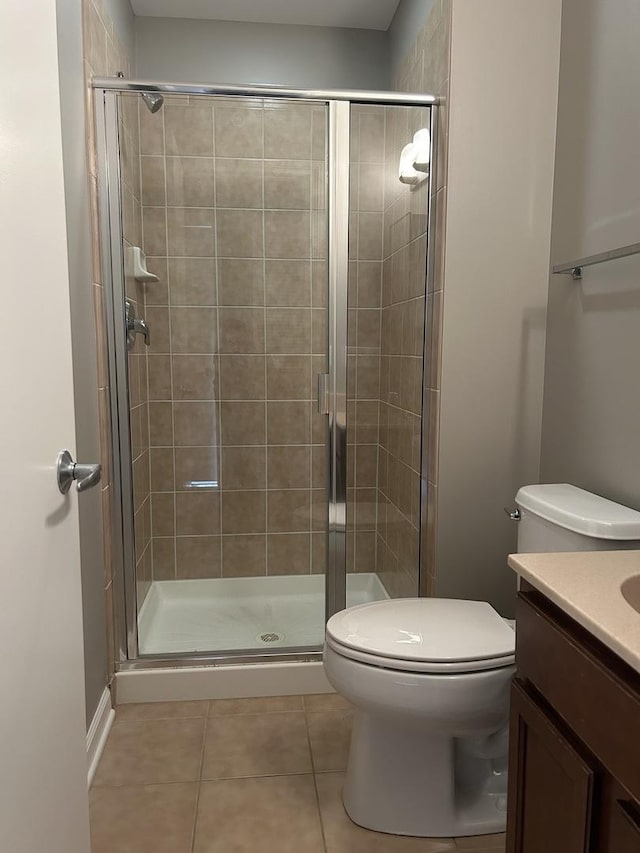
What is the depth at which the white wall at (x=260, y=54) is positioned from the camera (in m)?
2.80

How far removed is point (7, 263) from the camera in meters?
0.87

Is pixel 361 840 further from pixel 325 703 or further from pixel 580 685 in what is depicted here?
pixel 580 685

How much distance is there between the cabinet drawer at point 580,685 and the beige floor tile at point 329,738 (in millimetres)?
971

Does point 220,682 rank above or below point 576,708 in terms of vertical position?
below

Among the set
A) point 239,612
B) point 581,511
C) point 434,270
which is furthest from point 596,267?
point 239,612

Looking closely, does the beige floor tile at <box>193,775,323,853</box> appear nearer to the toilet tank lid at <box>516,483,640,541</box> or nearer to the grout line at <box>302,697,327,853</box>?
the grout line at <box>302,697,327,853</box>

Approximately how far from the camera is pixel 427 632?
61.6 inches

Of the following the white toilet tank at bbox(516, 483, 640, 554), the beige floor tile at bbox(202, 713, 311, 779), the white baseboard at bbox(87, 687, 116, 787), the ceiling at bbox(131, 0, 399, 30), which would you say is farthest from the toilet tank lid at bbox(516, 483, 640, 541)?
the ceiling at bbox(131, 0, 399, 30)

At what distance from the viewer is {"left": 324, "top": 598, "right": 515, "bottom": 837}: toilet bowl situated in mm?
1459

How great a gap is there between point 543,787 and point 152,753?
128 centimetres

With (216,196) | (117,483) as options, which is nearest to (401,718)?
(117,483)

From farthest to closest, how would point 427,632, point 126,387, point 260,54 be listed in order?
point 260,54 → point 126,387 → point 427,632

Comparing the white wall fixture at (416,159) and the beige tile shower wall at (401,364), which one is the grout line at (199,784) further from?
the white wall fixture at (416,159)

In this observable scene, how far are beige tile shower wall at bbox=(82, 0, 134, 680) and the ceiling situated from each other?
58 centimetres
